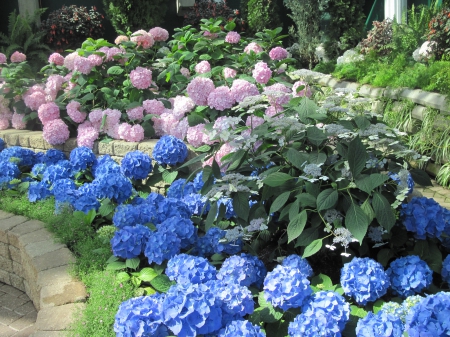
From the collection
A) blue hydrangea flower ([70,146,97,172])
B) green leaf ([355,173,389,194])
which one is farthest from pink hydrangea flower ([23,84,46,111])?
green leaf ([355,173,389,194])

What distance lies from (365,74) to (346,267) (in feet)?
13.2

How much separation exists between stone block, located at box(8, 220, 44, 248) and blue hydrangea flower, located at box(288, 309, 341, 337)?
150 cm

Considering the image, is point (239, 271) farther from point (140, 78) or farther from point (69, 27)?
point (69, 27)

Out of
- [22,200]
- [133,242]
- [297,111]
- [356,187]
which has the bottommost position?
[22,200]

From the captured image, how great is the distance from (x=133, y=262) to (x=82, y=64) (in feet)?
5.95

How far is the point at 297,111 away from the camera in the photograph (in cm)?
199

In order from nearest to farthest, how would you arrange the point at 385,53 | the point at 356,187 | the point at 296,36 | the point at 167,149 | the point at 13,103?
the point at 356,187 < the point at 167,149 < the point at 13,103 < the point at 385,53 < the point at 296,36

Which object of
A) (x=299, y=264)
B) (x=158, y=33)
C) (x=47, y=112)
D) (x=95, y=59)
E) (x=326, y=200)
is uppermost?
(x=158, y=33)

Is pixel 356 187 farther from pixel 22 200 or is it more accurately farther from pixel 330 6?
pixel 330 6

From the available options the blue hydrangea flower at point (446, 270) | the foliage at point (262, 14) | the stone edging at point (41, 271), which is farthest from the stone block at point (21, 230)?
the foliage at point (262, 14)

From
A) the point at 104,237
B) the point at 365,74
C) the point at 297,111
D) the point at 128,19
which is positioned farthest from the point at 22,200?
the point at 128,19

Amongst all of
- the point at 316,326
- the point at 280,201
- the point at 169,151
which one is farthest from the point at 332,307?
the point at 169,151

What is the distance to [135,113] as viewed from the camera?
309cm

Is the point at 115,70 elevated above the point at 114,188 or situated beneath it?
elevated above
